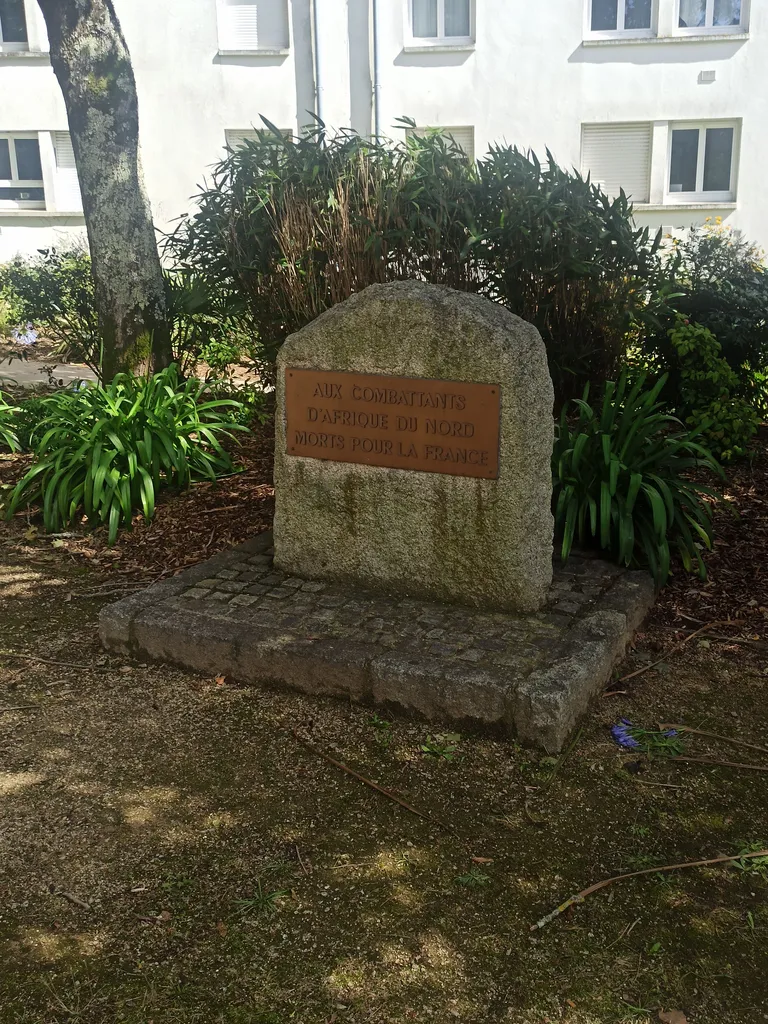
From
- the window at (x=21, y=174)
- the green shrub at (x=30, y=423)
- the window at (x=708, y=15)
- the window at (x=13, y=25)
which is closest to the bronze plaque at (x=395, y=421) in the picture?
the green shrub at (x=30, y=423)

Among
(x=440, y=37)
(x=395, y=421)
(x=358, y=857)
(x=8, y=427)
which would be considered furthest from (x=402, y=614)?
(x=440, y=37)

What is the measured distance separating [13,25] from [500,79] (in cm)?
779

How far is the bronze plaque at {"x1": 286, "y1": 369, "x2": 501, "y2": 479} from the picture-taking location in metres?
3.86

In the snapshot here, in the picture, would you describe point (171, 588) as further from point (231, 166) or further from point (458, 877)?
point (231, 166)

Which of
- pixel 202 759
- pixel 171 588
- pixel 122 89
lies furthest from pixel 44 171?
pixel 202 759

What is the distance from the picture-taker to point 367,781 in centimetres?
317

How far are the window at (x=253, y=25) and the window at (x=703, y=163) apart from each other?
602cm

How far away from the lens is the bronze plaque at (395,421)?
12.7 ft

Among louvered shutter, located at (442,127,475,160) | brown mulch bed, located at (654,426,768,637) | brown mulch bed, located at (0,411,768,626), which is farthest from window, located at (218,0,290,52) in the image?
brown mulch bed, located at (654,426,768,637)

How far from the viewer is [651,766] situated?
3254 mm

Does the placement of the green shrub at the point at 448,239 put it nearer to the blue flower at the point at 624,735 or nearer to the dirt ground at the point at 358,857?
the dirt ground at the point at 358,857

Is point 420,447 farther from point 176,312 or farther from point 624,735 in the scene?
point 176,312

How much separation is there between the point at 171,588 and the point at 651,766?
2102mm

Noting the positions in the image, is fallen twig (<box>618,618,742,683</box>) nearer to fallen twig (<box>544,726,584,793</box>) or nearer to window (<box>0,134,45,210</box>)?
fallen twig (<box>544,726,584,793</box>)
